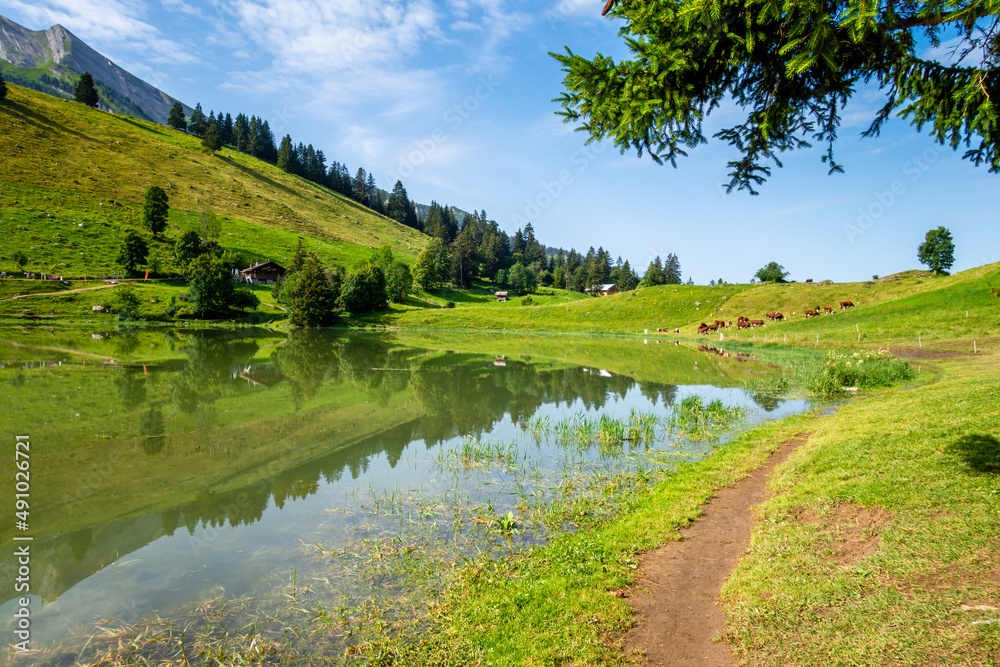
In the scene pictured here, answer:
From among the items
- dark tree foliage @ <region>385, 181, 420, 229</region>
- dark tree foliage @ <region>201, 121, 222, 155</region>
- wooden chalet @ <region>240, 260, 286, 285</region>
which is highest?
dark tree foliage @ <region>201, 121, 222, 155</region>

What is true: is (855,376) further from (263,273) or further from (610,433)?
(263,273)

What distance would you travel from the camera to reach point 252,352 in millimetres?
40656

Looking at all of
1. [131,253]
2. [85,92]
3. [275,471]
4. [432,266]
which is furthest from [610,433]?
[85,92]

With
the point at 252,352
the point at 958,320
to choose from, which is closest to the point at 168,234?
the point at 252,352

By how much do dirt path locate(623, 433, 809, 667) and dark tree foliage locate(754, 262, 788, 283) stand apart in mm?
→ 118980

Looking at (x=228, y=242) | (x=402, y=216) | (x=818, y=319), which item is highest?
(x=402, y=216)

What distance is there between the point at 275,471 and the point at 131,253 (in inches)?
3749

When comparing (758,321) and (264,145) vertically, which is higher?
(264,145)

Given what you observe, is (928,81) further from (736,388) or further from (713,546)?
(736,388)

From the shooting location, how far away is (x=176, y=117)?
175 metres

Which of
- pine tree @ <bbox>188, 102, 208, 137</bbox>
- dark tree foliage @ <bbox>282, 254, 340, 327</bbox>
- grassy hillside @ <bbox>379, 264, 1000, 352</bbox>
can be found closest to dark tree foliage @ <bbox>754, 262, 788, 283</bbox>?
grassy hillside @ <bbox>379, 264, 1000, 352</bbox>

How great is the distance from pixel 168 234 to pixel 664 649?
12385cm

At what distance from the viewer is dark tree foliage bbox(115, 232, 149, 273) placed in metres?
81.0

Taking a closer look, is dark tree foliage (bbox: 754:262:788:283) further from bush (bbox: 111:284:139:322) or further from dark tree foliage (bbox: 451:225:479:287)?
bush (bbox: 111:284:139:322)
